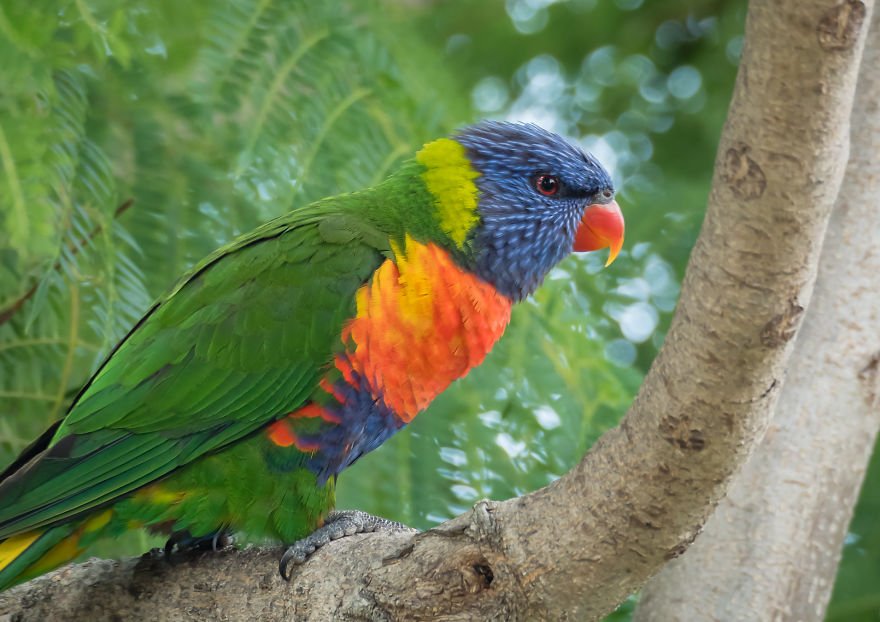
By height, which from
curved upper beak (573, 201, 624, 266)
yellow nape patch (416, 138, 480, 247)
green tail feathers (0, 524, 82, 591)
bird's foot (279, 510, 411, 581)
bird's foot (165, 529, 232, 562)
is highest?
yellow nape patch (416, 138, 480, 247)

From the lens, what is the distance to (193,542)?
2.14 m

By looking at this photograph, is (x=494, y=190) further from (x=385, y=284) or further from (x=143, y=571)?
(x=143, y=571)

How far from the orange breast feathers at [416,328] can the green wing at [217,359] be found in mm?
46

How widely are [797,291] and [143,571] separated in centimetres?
156

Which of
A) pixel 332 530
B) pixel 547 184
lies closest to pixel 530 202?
pixel 547 184

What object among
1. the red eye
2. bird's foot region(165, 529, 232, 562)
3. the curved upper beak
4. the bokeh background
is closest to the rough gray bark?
the bokeh background

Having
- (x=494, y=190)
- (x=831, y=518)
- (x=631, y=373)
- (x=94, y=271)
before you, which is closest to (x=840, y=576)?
(x=831, y=518)

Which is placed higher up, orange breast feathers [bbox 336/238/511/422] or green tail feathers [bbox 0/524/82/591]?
orange breast feathers [bbox 336/238/511/422]

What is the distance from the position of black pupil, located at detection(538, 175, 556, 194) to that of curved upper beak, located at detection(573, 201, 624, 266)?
0.13m

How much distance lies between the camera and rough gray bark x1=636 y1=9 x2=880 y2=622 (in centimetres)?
→ 246

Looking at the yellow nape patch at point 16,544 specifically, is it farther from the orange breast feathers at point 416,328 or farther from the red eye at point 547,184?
the red eye at point 547,184

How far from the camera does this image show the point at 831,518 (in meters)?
2.50

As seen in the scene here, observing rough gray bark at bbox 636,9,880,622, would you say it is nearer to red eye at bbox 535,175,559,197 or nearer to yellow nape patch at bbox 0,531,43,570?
red eye at bbox 535,175,559,197

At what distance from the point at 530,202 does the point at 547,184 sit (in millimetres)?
83
